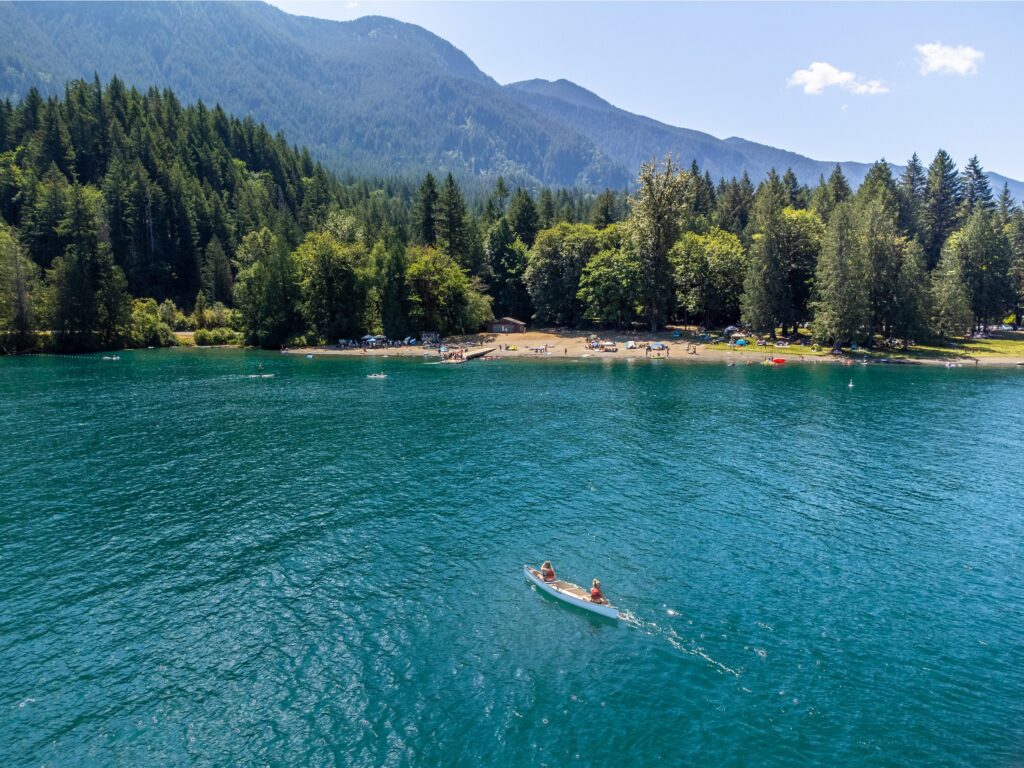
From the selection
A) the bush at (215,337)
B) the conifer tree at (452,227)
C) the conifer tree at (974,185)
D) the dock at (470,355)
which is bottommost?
the dock at (470,355)

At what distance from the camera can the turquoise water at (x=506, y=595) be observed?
23.5 m

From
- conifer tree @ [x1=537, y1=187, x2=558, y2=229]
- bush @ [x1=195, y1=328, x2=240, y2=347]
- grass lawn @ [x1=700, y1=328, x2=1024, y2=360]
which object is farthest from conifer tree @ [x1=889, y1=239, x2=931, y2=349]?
bush @ [x1=195, y1=328, x2=240, y2=347]

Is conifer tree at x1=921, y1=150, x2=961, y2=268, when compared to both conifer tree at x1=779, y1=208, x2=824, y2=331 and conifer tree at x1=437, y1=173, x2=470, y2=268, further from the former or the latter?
conifer tree at x1=437, y1=173, x2=470, y2=268

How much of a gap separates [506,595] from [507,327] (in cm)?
13236

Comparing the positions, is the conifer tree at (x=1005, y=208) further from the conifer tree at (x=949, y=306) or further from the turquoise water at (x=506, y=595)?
the turquoise water at (x=506, y=595)

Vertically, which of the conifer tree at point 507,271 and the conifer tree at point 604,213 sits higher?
the conifer tree at point 604,213

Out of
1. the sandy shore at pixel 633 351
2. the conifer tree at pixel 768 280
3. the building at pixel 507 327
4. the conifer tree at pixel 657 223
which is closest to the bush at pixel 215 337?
the sandy shore at pixel 633 351

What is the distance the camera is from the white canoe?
30766mm

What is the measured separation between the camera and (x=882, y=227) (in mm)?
119562

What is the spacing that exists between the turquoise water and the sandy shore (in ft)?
167

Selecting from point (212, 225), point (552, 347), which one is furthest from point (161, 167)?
point (552, 347)

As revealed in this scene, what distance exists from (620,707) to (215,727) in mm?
16903

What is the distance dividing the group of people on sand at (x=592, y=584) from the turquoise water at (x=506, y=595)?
3.68 ft

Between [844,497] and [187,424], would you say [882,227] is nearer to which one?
[844,497]
